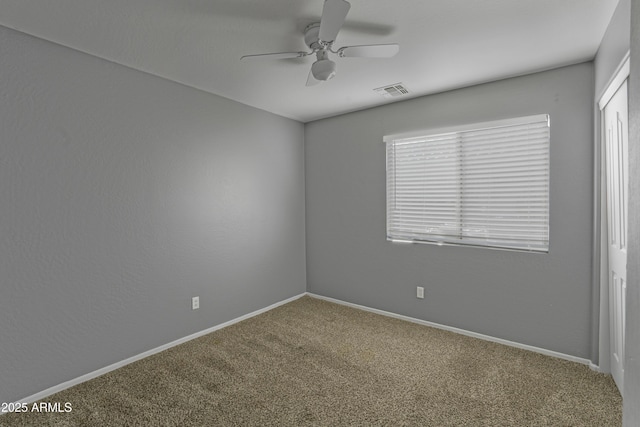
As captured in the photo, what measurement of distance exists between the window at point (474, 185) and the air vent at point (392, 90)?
18.0 inches

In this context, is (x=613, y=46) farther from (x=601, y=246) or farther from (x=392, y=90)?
(x=392, y=90)

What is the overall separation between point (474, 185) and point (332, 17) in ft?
7.05

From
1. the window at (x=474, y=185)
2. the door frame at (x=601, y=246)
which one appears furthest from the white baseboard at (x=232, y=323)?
the window at (x=474, y=185)

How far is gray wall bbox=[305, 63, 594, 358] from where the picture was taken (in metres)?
2.61

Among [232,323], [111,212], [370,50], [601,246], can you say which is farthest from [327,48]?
[232,323]

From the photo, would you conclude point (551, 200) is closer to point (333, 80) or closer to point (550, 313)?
point (550, 313)

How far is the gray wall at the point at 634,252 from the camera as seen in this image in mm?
731

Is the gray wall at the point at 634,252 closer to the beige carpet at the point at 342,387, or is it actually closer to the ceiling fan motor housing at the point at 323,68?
the beige carpet at the point at 342,387

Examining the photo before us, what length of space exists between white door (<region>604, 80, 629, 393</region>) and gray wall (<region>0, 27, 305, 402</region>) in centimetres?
316

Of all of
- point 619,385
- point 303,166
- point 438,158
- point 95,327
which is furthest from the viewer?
point 303,166

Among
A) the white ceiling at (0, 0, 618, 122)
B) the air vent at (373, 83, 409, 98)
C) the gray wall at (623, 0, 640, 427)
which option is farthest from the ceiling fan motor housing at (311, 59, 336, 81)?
the gray wall at (623, 0, 640, 427)

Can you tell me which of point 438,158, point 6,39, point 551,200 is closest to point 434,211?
point 438,158

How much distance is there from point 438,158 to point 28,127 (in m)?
3.39

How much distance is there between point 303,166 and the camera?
14.5 feet
